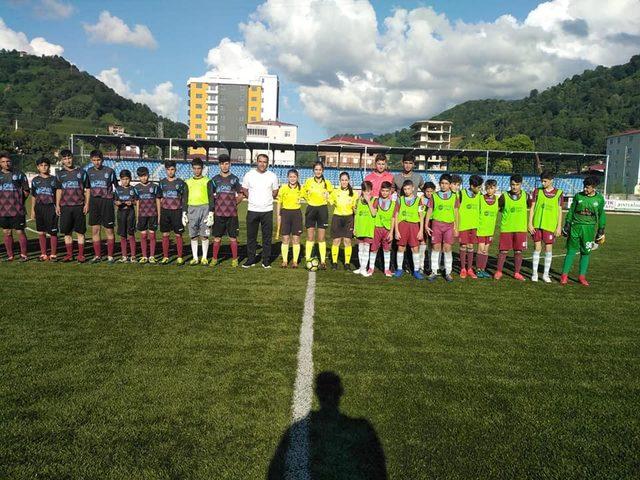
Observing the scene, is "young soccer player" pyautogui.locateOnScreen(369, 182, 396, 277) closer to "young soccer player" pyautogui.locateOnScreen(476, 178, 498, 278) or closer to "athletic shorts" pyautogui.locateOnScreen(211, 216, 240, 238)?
"young soccer player" pyautogui.locateOnScreen(476, 178, 498, 278)

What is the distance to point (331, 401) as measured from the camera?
10.7 feet

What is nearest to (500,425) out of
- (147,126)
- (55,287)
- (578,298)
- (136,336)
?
(136,336)

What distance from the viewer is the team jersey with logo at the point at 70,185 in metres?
8.00

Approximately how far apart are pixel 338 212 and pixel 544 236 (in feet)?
12.4

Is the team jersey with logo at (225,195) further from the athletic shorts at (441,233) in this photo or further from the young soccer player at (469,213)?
the young soccer player at (469,213)

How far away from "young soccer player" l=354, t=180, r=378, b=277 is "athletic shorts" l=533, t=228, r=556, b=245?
3001 mm

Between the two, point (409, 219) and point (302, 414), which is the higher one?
point (409, 219)

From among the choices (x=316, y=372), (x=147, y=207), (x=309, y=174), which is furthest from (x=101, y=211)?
(x=309, y=174)

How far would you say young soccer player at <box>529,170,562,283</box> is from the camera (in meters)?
7.74

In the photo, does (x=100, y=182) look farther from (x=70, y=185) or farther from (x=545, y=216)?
(x=545, y=216)

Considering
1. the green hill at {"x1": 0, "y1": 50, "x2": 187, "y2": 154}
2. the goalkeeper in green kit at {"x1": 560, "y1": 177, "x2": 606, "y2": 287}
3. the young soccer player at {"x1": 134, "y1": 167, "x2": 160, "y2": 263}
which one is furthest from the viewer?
the green hill at {"x1": 0, "y1": 50, "x2": 187, "y2": 154}

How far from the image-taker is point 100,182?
8.16 metres

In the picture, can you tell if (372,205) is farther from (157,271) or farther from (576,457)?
(576,457)

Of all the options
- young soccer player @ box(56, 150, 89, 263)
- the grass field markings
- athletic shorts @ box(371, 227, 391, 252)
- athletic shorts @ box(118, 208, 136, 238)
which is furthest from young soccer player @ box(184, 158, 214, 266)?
the grass field markings
